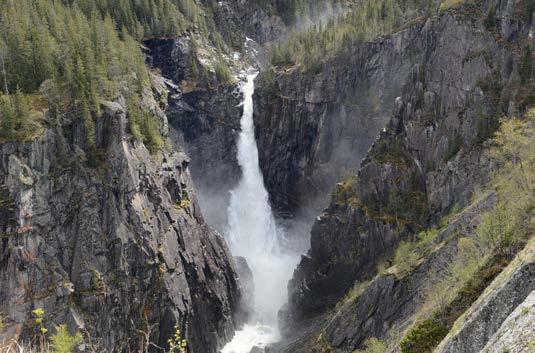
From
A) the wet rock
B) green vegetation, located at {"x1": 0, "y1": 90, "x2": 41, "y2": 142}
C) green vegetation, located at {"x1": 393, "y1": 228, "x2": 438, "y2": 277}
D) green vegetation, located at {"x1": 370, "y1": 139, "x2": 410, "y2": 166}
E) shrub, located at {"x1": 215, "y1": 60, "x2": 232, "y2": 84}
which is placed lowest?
the wet rock

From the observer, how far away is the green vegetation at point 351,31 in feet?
275

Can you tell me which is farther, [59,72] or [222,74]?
[222,74]

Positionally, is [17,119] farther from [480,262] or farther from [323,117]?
[323,117]

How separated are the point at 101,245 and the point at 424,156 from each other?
39.5 metres

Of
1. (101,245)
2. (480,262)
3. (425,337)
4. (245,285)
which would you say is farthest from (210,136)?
(425,337)

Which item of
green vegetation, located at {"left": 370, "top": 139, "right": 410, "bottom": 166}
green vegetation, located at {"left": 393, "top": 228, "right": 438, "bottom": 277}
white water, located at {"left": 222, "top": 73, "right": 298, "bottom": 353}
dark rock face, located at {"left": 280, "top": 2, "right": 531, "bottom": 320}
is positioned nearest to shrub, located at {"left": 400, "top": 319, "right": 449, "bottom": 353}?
green vegetation, located at {"left": 393, "top": 228, "right": 438, "bottom": 277}

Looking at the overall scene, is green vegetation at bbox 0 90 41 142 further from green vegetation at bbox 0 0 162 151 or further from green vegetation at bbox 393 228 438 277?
green vegetation at bbox 393 228 438 277

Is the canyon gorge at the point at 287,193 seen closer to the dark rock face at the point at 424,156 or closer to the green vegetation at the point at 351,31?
the dark rock face at the point at 424,156

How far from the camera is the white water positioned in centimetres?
7031

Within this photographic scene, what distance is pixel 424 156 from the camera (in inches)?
2258

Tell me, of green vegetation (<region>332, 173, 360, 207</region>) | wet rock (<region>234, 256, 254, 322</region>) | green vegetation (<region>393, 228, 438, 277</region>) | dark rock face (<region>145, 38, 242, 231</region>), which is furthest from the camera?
dark rock face (<region>145, 38, 242, 231</region>)

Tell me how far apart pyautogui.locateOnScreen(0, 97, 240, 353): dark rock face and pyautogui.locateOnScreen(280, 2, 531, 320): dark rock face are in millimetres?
17241

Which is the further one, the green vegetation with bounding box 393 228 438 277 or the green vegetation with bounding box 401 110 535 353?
the green vegetation with bounding box 393 228 438 277

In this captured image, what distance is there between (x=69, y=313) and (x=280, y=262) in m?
40.9
